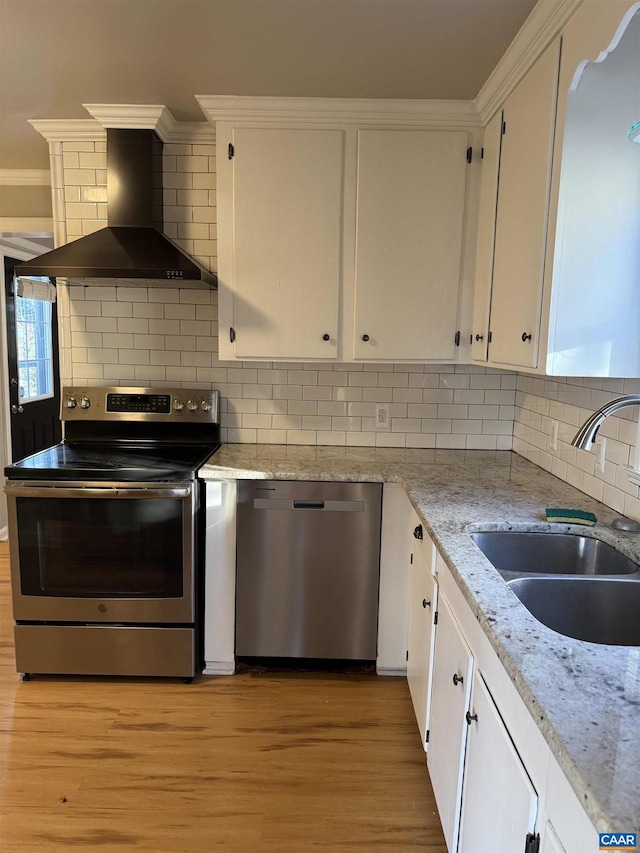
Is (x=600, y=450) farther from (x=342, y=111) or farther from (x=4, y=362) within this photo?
(x=4, y=362)

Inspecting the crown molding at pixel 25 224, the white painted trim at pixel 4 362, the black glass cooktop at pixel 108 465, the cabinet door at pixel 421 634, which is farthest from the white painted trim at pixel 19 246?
the cabinet door at pixel 421 634

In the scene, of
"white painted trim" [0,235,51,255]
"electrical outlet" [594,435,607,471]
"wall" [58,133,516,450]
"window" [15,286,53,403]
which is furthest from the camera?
"window" [15,286,53,403]

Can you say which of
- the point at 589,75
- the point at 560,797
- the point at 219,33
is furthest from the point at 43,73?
the point at 560,797

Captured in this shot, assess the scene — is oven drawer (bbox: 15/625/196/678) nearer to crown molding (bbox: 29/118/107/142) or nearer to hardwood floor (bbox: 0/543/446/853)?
hardwood floor (bbox: 0/543/446/853)

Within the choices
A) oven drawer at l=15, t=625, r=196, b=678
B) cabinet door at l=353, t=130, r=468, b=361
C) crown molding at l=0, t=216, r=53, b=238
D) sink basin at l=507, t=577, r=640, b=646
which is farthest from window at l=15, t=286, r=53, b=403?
sink basin at l=507, t=577, r=640, b=646

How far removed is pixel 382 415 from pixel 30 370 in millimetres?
3022

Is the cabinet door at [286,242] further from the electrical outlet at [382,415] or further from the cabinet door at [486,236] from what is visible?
the cabinet door at [486,236]

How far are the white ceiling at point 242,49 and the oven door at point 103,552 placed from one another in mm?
1579

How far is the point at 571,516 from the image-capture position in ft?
5.73

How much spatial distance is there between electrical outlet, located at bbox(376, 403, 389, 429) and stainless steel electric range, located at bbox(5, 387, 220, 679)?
0.95 metres

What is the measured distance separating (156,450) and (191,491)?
0.54 m

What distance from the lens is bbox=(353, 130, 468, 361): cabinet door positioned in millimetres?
2527

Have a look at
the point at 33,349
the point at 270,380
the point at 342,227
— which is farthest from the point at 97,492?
the point at 33,349

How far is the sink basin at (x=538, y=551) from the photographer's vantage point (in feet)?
5.62
